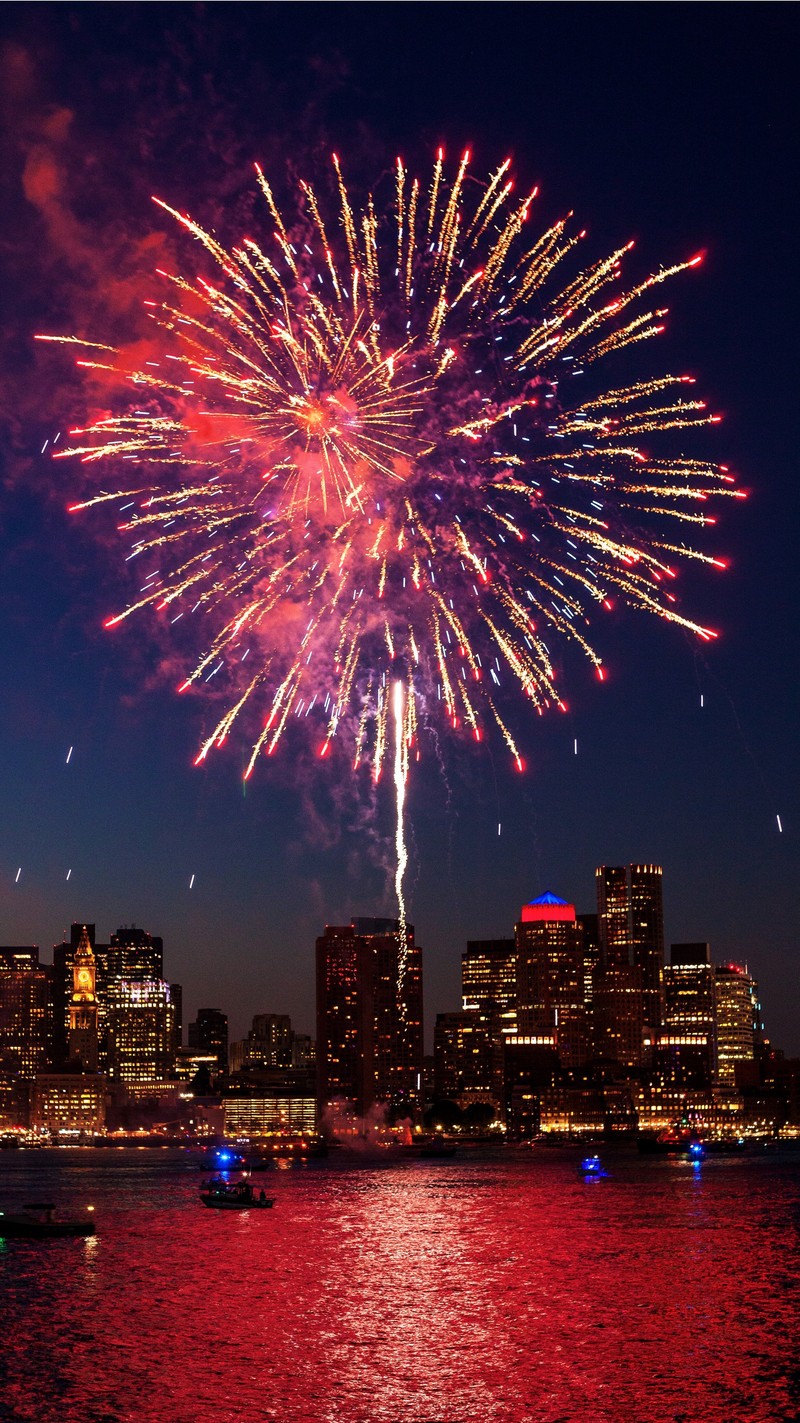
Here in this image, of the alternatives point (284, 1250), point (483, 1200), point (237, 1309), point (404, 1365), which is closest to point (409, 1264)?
point (284, 1250)

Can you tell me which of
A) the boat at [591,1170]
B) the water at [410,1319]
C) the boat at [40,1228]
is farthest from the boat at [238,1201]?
the boat at [591,1170]

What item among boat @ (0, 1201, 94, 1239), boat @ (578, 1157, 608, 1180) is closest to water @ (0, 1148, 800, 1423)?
boat @ (0, 1201, 94, 1239)

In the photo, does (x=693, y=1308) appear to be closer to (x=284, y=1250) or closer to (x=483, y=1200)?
(x=284, y=1250)

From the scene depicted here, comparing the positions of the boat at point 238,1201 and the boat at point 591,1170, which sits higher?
the boat at point 238,1201

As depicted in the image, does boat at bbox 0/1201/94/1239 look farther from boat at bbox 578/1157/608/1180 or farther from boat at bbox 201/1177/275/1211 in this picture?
boat at bbox 578/1157/608/1180

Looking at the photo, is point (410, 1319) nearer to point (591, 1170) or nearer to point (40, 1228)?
point (40, 1228)

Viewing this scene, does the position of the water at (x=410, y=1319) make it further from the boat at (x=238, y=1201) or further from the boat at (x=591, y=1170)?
the boat at (x=591, y=1170)

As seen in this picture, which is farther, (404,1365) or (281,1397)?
(404,1365)

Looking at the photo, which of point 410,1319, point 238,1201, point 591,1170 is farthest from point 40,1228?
point 591,1170
